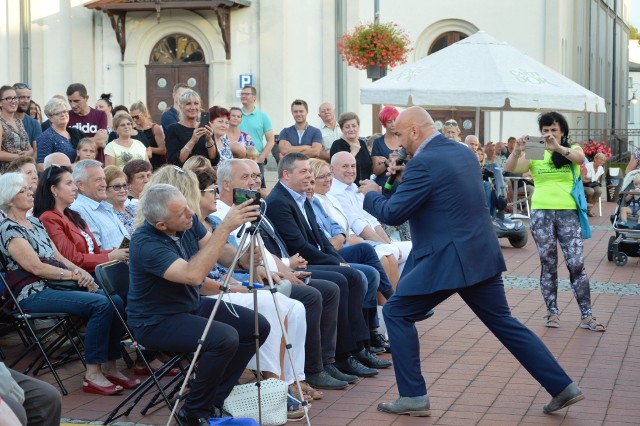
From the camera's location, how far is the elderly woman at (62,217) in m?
8.04

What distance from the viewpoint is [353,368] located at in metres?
8.19

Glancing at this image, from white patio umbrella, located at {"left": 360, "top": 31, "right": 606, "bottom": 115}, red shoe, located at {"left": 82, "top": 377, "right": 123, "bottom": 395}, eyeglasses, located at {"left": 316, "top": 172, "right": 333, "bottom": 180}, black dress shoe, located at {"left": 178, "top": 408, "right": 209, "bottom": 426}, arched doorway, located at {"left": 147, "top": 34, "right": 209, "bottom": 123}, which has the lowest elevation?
red shoe, located at {"left": 82, "top": 377, "right": 123, "bottom": 395}

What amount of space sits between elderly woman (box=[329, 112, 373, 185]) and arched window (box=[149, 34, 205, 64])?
15.2m

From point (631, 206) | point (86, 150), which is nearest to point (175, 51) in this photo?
point (631, 206)

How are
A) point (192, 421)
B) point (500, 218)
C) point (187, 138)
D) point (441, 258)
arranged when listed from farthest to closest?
point (500, 218) → point (187, 138) → point (441, 258) → point (192, 421)

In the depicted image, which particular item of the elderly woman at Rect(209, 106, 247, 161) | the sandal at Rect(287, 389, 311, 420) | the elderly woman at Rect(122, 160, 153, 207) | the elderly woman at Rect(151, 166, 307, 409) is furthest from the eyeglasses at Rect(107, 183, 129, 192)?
the elderly woman at Rect(209, 106, 247, 161)

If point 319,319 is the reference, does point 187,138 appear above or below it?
above

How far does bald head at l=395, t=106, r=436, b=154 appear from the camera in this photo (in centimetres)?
711

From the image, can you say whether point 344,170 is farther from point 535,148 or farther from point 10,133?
point 10,133

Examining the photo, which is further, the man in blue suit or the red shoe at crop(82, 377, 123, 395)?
the red shoe at crop(82, 377, 123, 395)

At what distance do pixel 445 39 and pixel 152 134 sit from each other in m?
17.2

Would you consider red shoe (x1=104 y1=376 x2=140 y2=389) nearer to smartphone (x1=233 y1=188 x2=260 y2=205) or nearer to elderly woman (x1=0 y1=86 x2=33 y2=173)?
smartphone (x1=233 y1=188 x2=260 y2=205)

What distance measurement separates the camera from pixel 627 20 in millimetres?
60062

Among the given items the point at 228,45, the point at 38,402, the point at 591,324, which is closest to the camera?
the point at 38,402
